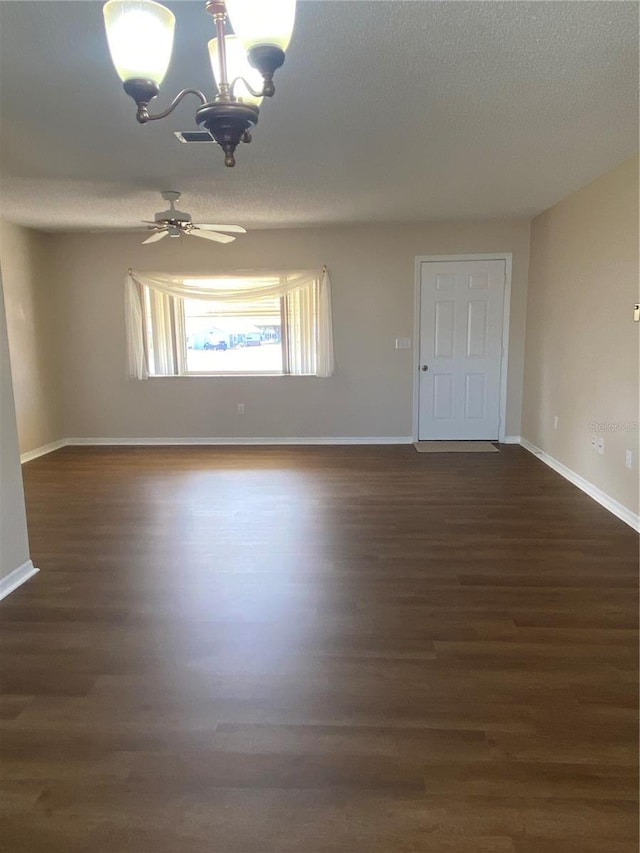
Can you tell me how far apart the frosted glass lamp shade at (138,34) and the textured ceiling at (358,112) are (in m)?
0.42

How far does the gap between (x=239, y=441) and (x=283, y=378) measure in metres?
0.95

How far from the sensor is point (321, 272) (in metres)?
5.91

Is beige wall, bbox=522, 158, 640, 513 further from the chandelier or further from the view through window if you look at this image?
the chandelier

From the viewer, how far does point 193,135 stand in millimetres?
2793

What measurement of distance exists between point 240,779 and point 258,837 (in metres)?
Answer: 0.20

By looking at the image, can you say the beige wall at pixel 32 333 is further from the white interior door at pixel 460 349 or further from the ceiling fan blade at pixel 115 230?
the white interior door at pixel 460 349

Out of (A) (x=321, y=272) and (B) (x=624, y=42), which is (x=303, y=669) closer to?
(B) (x=624, y=42)

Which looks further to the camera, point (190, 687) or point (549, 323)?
point (549, 323)

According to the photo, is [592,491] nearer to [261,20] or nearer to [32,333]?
[261,20]

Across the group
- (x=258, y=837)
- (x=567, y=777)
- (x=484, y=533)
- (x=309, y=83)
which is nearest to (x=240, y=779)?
(x=258, y=837)

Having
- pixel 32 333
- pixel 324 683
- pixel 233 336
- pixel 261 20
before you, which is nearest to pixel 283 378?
pixel 233 336

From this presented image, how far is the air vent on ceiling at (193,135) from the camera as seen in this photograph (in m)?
2.76

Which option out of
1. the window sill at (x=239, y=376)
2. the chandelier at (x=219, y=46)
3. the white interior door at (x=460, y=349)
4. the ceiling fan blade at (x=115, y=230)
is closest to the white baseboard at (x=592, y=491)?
the white interior door at (x=460, y=349)

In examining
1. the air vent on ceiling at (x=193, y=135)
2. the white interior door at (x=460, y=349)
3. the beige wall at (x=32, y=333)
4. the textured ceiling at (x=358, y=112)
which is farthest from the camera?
the white interior door at (x=460, y=349)
